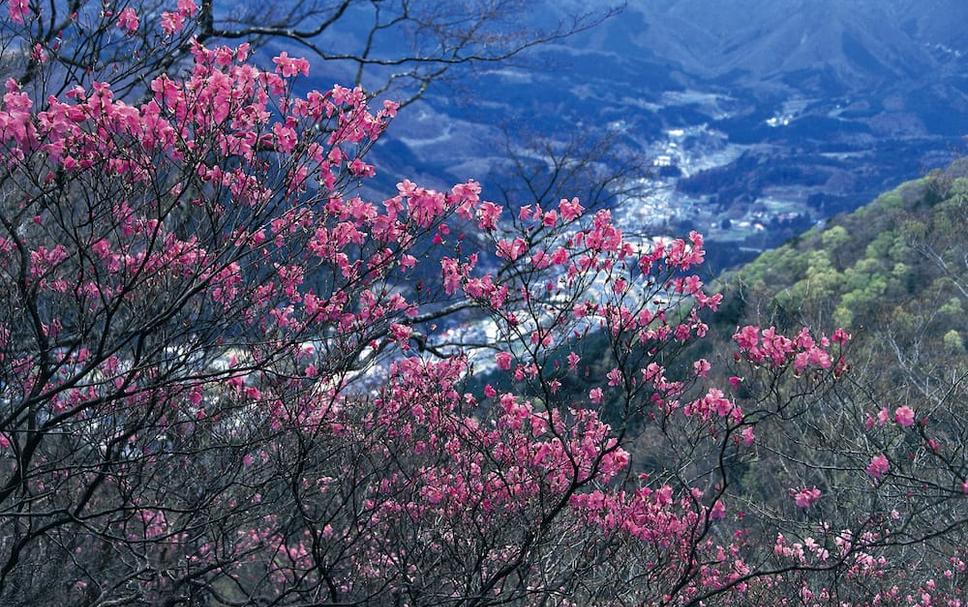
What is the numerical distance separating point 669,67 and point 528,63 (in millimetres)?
180936

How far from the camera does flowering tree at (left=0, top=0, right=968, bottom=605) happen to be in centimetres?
315

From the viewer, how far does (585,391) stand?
7.00 metres

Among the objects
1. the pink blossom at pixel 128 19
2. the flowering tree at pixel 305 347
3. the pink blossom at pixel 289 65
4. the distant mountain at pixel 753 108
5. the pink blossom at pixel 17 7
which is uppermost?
the distant mountain at pixel 753 108

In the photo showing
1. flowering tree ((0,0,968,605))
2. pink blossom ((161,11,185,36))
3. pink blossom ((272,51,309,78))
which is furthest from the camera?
pink blossom ((161,11,185,36))

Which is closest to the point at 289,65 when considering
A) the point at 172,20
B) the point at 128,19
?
the point at 172,20

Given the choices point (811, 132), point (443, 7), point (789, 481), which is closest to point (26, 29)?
point (443, 7)

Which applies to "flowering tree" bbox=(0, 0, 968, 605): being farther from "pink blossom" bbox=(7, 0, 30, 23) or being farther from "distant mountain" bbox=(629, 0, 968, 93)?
"distant mountain" bbox=(629, 0, 968, 93)

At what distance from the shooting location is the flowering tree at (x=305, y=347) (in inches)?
124

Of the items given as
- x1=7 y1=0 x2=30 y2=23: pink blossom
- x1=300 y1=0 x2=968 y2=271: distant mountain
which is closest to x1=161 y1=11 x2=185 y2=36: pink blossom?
x1=7 y1=0 x2=30 y2=23: pink blossom

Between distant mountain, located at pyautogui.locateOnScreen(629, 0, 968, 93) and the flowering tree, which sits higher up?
distant mountain, located at pyautogui.locateOnScreen(629, 0, 968, 93)

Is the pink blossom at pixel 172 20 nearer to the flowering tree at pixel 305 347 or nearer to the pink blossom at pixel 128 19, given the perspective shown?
the flowering tree at pixel 305 347

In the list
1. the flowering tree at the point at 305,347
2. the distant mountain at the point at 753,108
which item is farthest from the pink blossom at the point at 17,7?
the distant mountain at the point at 753,108

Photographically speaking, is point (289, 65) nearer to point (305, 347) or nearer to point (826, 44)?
point (305, 347)

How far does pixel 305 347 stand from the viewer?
16.3ft
